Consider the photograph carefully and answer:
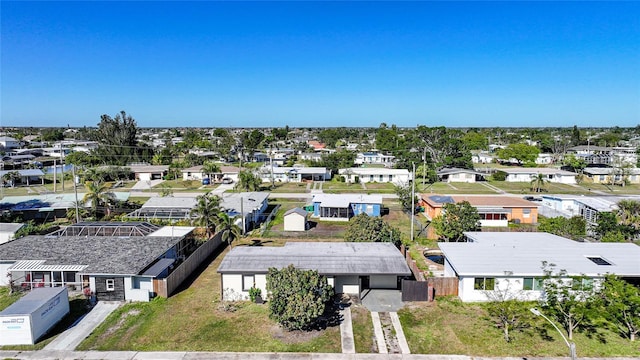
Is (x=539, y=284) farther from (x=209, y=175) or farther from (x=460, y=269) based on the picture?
(x=209, y=175)

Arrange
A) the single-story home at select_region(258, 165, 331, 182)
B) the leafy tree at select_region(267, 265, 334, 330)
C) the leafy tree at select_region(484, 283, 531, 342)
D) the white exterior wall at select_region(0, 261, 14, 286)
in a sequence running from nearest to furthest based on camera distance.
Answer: the leafy tree at select_region(267, 265, 334, 330), the leafy tree at select_region(484, 283, 531, 342), the white exterior wall at select_region(0, 261, 14, 286), the single-story home at select_region(258, 165, 331, 182)

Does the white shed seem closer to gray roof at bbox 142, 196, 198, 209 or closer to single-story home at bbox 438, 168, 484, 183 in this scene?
gray roof at bbox 142, 196, 198, 209

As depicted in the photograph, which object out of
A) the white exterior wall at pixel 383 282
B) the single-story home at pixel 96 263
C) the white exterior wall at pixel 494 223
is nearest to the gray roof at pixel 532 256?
the white exterior wall at pixel 383 282

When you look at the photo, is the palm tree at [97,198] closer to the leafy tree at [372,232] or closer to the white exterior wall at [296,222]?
the white exterior wall at [296,222]

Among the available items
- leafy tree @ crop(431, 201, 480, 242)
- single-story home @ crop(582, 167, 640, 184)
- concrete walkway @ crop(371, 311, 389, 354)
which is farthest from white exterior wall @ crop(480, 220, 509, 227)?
single-story home @ crop(582, 167, 640, 184)

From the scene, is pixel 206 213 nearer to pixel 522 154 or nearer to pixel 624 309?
pixel 624 309

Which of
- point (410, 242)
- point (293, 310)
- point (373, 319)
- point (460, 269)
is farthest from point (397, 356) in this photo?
point (410, 242)
